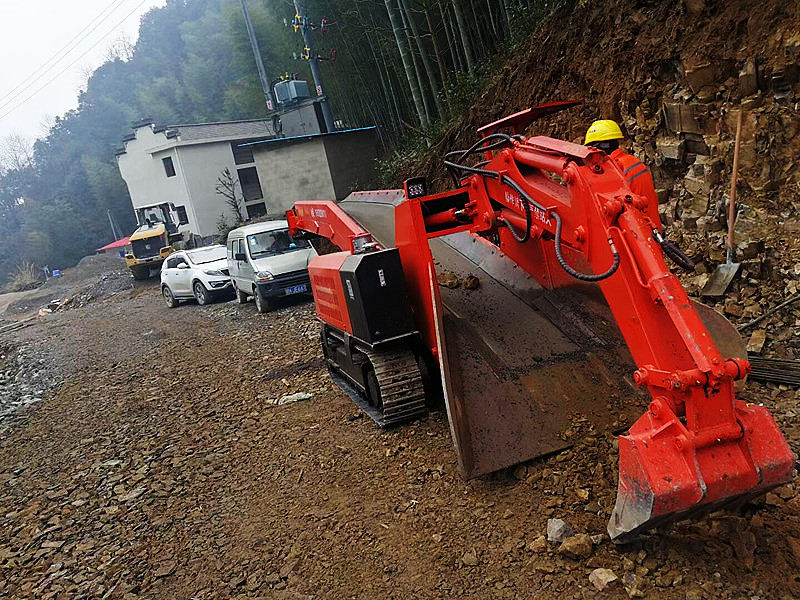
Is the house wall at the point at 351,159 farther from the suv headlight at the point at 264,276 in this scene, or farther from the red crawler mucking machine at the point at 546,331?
A: the red crawler mucking machine at the point at 546,331

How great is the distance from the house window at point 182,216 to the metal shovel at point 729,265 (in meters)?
28.6

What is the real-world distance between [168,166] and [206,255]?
1754 cm

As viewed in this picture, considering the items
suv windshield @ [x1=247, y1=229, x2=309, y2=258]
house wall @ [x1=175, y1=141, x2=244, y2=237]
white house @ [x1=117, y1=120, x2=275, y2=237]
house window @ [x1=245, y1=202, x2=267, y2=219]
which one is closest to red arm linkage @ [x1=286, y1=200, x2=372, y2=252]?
suv windshield @ [x1=247, y1=229, x2=309, y2=258]

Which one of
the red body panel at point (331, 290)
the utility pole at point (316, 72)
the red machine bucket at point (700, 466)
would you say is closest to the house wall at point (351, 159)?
the utility pole at point (316, 72)

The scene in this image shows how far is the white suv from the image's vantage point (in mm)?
14859

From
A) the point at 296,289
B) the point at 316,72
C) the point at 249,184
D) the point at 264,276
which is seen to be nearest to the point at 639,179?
the point at 296,289

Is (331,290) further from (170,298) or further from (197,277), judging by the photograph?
(170,298)

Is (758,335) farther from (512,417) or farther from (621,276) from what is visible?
(621,276)

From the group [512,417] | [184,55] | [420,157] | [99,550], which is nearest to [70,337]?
[420,157]

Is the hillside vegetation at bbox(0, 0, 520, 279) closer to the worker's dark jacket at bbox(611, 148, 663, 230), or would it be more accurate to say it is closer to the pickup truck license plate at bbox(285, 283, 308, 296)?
the pickup truck license plate at bbox(285, 283, 308, 296)

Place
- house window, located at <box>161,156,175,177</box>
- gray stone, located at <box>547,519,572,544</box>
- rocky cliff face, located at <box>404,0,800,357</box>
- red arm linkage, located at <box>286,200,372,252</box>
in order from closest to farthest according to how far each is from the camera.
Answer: gray stone, located at <box>547,519,572,544</box>
rocky cliff face, located at <box>404,0,800,357</box>
red arm linkage, located at <box>286,200,372,252</box>
house window, located at <box>161,156,175,177</box>

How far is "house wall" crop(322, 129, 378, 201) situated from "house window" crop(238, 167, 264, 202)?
14915 millimetres

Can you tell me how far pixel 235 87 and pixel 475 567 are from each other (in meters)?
46.3

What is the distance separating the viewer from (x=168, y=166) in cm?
3128
